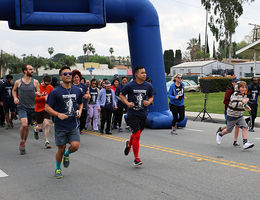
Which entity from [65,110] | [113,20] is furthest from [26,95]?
[113,20]

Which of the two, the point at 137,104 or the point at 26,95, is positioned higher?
the point at 26,95

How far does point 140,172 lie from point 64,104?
172 cm

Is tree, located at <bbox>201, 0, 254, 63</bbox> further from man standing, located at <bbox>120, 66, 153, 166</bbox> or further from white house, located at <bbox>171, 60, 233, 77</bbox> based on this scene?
man standing, located at <bbox>120, 66, 153, 166</bbox>

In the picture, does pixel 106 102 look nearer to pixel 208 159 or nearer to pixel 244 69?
pixel 208 159

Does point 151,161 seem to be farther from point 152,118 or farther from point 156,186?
point 152,118

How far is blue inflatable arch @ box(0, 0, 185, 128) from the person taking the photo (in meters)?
10.1

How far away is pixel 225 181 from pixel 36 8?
7.51 metres

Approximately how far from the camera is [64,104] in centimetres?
563

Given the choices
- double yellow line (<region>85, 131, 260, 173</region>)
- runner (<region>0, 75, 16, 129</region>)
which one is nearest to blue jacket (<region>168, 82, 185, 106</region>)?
double yellow line (<region>85, 131, 260, 173</region>)

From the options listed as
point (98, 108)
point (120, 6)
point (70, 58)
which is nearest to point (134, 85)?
point (98, 108)

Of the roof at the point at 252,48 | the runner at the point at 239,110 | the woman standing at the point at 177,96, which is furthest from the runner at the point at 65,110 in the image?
the roof at the point at 252,48

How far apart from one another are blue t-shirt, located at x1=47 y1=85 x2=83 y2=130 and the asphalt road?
863 mm

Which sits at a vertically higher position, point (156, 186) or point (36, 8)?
point (36, 8)

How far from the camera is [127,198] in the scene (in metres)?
4.59
